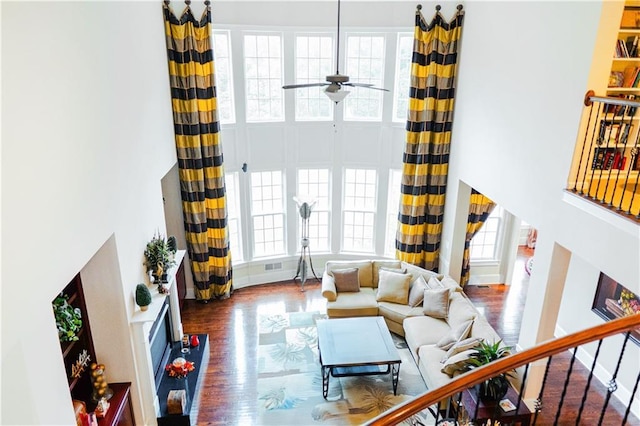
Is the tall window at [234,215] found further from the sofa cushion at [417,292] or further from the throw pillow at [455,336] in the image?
the throw pillow at [455,336]

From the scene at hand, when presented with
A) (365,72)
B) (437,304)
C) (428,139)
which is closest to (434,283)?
(437,304)

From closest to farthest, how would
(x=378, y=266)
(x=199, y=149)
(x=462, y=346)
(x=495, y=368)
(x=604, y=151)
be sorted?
(x=495, y=368)
(x=604, y=151)
(x=462, y=346)
(x=199, y=149)
(x=378, y=266)

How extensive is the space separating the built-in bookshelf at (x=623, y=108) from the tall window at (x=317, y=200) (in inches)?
179

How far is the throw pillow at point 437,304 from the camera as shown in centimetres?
666

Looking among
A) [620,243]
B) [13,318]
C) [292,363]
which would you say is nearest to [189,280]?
[292,363]

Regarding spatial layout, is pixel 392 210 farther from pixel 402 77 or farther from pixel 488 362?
pixel 488 362

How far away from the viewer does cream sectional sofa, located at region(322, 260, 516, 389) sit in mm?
5582

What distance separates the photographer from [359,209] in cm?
859

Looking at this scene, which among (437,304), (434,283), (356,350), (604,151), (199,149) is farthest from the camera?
(434,283)

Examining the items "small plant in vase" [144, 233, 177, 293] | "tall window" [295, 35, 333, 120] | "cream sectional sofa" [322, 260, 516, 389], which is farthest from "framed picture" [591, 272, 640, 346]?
"small plant in vase" [144, 233, 177, 293]

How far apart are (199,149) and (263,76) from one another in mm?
1684

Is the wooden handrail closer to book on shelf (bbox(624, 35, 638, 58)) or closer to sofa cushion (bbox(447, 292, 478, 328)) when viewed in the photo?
book on shelf (bbox(624, 35, 638, 58))

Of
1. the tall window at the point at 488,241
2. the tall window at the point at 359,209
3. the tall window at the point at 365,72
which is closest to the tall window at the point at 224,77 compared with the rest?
the tall window at the point at 365,72

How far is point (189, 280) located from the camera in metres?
7.96
